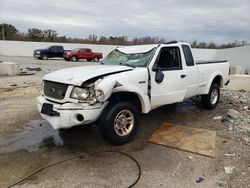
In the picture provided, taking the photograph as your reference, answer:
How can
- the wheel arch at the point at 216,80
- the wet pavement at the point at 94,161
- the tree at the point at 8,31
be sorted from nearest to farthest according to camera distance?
the wet pavement at the point at 94,161
the wheel arch at the point at 216,80
the tree at the point at 8,31

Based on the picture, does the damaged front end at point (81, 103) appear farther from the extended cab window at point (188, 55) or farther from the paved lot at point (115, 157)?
the extended cab window at point (188, 55)

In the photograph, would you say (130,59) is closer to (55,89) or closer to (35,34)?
(55,89)

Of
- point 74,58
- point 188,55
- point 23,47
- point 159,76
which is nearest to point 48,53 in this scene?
point 74,58

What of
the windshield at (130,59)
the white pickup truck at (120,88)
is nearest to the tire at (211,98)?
the white pickup truck at (120,88)

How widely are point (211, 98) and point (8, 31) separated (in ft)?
159

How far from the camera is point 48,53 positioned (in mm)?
Answer: 32062

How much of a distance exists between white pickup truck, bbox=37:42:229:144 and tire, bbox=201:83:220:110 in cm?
121

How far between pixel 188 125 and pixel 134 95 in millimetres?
1926

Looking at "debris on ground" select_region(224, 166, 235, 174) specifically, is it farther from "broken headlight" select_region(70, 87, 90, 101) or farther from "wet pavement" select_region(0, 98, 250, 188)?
"broken headlight" select_region(70, 87, 90, 101)

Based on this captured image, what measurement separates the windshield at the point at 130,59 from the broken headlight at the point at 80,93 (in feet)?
4.62

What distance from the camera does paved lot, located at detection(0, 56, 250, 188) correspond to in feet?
12.9

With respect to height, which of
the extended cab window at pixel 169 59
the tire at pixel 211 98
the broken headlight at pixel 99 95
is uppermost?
the extended cab window at pixel 169 59

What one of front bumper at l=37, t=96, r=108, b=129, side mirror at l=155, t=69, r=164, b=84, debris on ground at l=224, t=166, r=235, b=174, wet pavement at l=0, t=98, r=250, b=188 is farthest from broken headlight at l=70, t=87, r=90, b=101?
debris on ground at l=224, t=166, r=235, b=174

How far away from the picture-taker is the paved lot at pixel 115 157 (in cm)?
394
